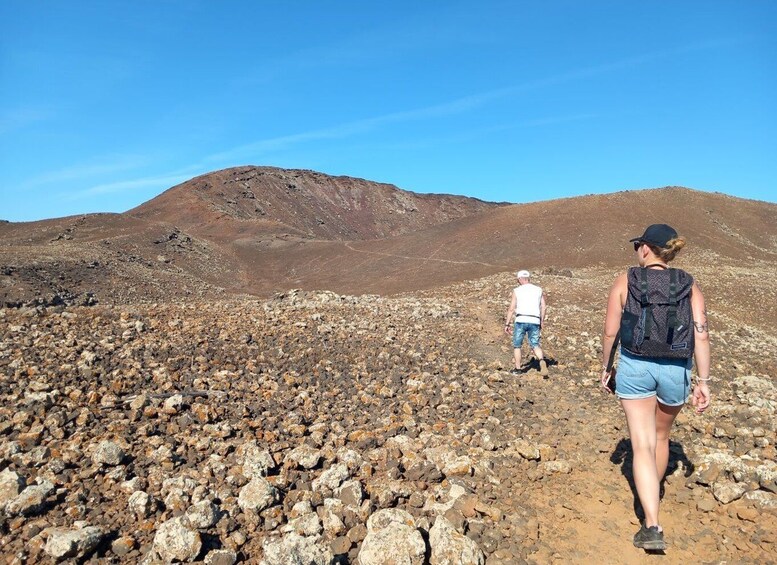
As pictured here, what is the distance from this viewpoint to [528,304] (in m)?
7.11

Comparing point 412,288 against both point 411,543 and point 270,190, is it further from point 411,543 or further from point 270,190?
point 270,190

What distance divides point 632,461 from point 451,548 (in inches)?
84.3

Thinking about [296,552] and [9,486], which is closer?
[296,552]

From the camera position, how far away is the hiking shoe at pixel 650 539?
3375 mm

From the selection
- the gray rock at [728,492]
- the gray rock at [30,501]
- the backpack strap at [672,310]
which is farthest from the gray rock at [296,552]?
the gray rock at [728,492]

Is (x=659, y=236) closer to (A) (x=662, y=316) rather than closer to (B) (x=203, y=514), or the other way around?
(A) (x=662, y=316)

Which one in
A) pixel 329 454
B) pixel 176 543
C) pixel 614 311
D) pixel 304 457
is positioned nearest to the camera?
pixel 176 543

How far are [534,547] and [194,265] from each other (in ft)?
111

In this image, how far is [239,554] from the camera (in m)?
3.22

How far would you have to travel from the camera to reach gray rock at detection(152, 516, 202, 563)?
121 inches

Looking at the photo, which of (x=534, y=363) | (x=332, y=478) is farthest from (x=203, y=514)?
(x=534, y=363)

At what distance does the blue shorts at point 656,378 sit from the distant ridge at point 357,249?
18945 mm

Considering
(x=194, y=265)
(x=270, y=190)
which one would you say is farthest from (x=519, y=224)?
(x=270, y=190)

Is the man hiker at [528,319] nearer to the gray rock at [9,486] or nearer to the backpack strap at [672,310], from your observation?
the backpack strap at [672,310]
